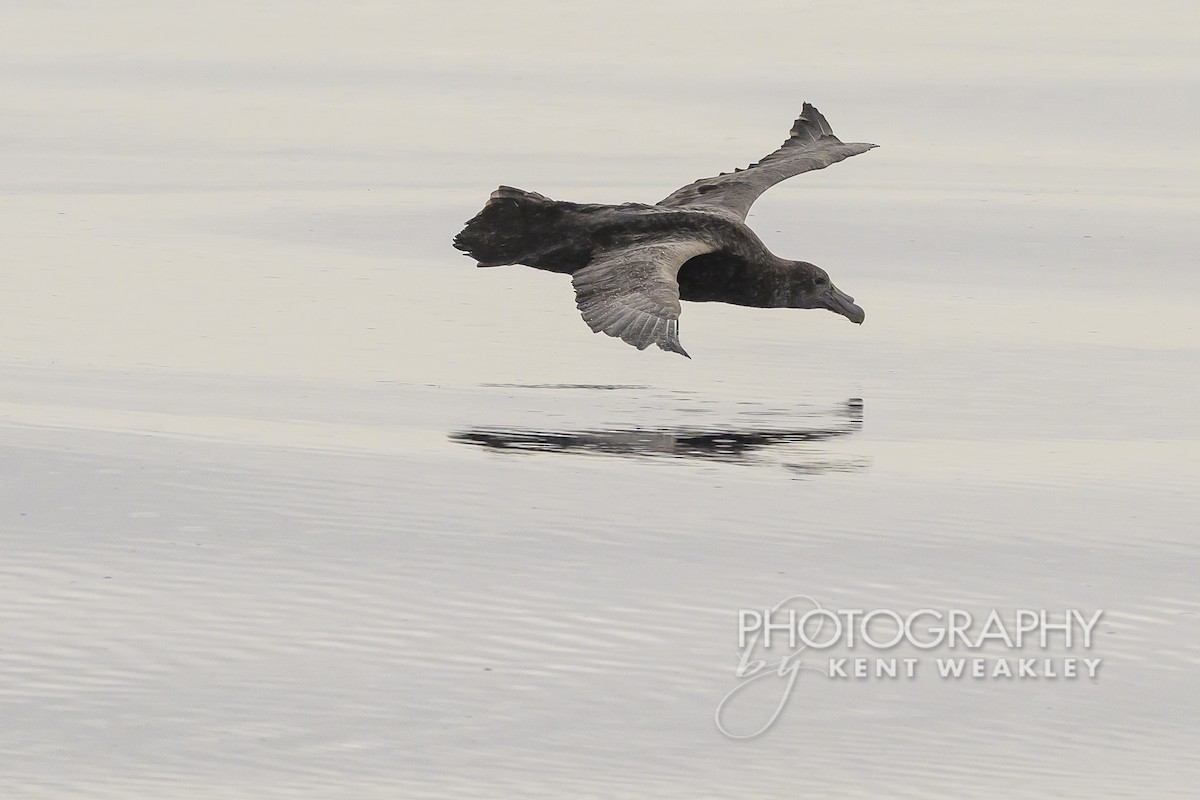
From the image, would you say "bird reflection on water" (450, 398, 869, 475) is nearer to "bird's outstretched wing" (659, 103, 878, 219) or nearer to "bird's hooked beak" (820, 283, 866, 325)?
"bird's hooked beak" (820, 283, 866, 325)

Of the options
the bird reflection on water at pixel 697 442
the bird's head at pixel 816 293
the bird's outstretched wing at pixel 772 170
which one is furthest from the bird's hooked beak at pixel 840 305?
the bird reflection on water at pixel 697 442

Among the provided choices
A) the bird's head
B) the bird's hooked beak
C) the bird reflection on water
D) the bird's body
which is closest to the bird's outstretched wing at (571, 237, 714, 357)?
the bird's body

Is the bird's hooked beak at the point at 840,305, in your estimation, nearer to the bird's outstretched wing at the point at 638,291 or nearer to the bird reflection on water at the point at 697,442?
the bird's outstretched wing at the point at 638,291

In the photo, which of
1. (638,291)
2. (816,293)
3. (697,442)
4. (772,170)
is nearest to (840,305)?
(816,293)

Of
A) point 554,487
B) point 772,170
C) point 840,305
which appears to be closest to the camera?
point 554,487

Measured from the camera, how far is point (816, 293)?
1551 centimetres

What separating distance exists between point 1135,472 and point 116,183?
11532 millimetres

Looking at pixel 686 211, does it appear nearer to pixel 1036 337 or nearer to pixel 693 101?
pixel 1036 337

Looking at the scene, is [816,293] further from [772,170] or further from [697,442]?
[697,442]

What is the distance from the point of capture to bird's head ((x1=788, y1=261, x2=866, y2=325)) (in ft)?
50.6

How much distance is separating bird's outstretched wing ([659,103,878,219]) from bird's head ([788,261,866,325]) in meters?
0.50

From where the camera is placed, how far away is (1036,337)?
15695 mm

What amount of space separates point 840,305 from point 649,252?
1.83 m

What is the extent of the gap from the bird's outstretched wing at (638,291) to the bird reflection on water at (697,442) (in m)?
0.43
